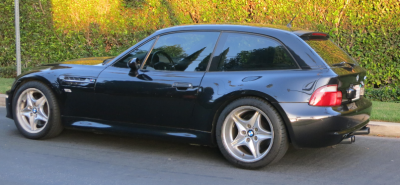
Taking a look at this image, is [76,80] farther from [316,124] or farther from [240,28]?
[316,124]

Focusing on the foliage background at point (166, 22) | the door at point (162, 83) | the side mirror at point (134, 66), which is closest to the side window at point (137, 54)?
the door at point (162, 83)

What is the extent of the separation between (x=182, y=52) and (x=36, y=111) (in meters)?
2.06

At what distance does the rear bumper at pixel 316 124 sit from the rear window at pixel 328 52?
52cm

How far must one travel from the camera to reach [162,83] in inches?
201

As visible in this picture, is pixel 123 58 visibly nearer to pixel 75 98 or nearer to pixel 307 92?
pixel 75 98

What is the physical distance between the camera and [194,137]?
198 inches

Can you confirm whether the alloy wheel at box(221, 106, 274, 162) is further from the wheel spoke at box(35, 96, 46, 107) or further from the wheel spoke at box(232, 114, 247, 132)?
the wheel spoke at box(35, 96, 46, 107)

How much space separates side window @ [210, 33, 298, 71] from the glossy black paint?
67 millimetres

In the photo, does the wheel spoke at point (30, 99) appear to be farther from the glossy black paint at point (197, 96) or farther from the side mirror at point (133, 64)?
the side mirror at point (133, 64)

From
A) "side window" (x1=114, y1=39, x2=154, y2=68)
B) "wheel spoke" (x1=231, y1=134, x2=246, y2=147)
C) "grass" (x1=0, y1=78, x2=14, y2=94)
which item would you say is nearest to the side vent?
"side window" (x1=114, y1=39, x2=154, y2=68)

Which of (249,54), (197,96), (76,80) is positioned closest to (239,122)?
(197,96)

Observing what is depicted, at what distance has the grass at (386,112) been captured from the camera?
704 centimetres

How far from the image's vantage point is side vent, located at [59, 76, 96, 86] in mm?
5496

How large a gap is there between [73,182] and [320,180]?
2337mm
